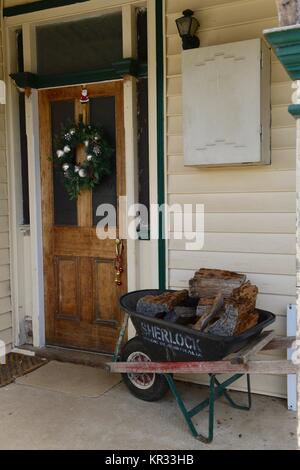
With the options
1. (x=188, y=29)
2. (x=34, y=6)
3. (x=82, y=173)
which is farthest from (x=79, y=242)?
(x=34, y=6)

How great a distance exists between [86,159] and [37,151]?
0.54 m

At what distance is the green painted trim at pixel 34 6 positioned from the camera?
3.99 metres

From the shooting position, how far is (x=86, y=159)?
398 cm

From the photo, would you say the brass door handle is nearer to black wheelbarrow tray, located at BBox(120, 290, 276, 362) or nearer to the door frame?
the door frame

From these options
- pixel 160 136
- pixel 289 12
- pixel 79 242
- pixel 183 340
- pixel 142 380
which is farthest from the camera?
pixel 79 242

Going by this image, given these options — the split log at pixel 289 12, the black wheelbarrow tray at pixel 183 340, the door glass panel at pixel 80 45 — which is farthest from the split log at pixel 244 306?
the door glass panel at pixel 80 45

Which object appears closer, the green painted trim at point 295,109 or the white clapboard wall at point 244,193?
the green painted trim at point 295,109

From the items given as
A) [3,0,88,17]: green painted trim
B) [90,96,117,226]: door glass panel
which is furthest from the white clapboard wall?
[3,0,88,17]: green painted trim

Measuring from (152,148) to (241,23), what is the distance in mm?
1040

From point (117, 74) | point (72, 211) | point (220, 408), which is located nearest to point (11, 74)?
point (117, 74)

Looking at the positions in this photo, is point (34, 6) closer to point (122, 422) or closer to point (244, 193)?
point (244, 193)

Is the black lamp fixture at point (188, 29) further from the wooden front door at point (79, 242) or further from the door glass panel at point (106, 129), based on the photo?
the door glass panel at point (106, 129)

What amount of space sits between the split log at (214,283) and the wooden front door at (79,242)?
0.90 m

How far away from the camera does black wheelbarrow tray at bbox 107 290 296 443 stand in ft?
8.49
